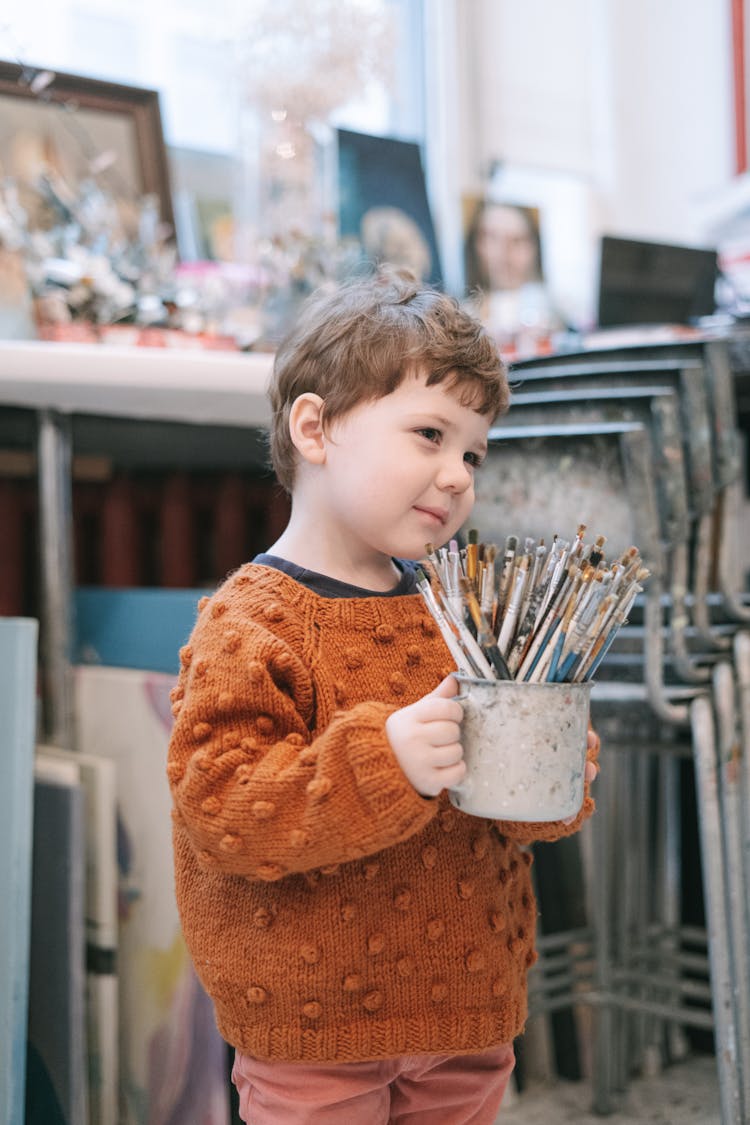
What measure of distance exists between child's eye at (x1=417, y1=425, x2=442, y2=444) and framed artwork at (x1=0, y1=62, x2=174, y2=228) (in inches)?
41.6

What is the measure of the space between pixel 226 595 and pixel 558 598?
0.27m

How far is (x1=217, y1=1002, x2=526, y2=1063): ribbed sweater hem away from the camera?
83cm

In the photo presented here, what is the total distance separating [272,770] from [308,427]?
28cm

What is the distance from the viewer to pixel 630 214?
9.17ft

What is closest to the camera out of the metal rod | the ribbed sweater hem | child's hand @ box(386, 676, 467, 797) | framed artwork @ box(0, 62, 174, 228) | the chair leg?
child's hand @ box(386, 676, 467, 797)

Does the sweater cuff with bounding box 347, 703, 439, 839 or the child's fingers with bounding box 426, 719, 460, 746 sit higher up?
the child's fingers with bounding box 426, 719, 460, 746

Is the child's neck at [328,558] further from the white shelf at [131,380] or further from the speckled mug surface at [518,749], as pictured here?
the white shelf at [131,380]

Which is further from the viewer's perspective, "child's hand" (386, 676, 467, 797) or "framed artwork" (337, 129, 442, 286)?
"framed artwork" (337, 129, 442, 286)

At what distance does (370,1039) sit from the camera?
0.83 m

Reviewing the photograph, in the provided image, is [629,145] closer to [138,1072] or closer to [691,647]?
[691,647]

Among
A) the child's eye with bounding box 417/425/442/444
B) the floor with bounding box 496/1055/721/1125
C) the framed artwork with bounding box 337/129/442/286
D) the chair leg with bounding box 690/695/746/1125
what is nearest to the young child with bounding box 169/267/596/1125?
the child's eye with bounding box 417/425/442/444

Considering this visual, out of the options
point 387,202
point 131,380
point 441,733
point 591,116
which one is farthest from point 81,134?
point 441,733

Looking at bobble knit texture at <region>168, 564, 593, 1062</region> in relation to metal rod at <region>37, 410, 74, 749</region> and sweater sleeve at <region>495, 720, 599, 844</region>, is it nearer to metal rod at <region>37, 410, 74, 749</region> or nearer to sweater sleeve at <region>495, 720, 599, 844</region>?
sweater sleeve at <region>495, 720, 599, 844</region>

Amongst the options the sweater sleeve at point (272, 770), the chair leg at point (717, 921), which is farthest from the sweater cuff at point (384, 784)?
the chair leg at point (717, 921)
